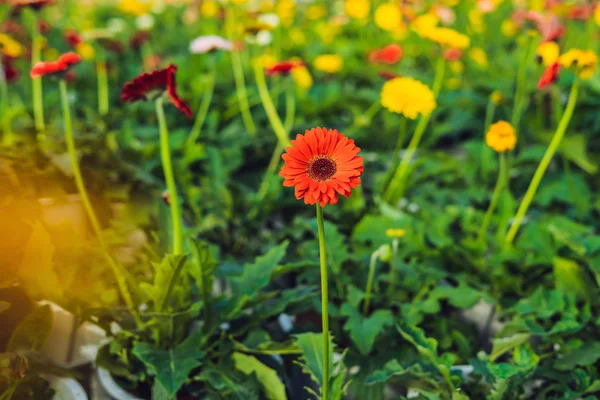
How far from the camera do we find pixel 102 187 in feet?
6.21

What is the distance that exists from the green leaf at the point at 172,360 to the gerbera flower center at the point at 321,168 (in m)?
0.51

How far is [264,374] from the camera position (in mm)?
1257

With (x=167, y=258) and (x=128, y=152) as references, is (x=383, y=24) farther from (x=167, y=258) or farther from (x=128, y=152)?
(x=167, y=258)

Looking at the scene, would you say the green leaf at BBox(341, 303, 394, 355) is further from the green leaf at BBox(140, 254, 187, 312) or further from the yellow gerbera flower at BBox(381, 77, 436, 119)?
the yellow gerbera flower at BBox(381, 77, 436, 119)

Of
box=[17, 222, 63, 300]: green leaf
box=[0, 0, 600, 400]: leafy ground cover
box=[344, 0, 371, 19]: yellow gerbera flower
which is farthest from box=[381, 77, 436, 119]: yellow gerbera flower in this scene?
box=[344, 0, 371, 19]: yellow gerbera flower

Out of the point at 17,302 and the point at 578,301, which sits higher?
the point at 17,302

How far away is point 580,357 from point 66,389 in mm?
1101

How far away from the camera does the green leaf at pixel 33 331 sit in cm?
119

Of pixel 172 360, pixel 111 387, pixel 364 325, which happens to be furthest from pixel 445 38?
pixel 111 387

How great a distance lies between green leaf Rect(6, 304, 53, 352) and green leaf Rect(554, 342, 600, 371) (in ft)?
3.64

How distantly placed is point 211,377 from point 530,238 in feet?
3.16

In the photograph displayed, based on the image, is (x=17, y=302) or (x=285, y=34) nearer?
(x=17, y=302)

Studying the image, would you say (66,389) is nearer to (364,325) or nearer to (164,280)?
(164,280)

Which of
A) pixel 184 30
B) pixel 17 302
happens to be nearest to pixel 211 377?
pixel 17 302
